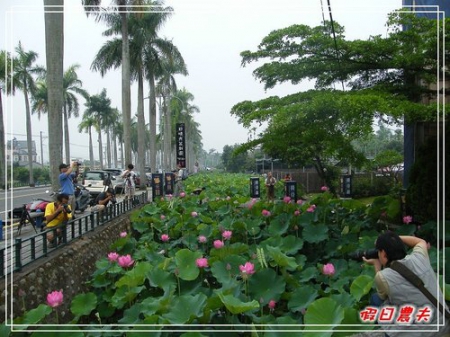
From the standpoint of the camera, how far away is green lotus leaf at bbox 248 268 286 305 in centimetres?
278

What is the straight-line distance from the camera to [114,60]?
593 inches

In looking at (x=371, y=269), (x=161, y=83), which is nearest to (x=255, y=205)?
(x=371, y=269)

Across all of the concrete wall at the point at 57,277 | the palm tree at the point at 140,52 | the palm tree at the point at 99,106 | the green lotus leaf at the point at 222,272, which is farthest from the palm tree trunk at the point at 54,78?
the palm tree at the point at 99,106

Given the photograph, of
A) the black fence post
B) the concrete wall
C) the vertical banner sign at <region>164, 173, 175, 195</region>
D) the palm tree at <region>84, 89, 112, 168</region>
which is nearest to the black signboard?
the vertical banner sign at <region>164, 173, 175, 195</region>

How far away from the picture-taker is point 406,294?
1.74m

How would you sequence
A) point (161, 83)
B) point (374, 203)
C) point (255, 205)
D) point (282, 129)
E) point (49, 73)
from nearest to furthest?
point (282, 129)
point (374, 203)
point (255, 205)
point (49, 73)
point (161, 83)

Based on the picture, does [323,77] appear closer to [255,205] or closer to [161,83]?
[255,205]

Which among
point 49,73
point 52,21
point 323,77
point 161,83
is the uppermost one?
point 161,83

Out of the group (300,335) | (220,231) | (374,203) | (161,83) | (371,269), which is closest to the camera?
(300,335)

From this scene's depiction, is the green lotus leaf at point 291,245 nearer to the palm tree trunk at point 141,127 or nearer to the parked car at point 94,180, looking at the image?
the parked car at point 94,180

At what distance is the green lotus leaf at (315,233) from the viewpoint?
3980 mm

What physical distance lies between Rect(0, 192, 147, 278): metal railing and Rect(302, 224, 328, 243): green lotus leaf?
2.25m

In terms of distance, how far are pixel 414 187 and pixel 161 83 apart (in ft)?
38.4

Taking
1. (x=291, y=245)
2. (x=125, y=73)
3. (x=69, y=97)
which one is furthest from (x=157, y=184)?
(x=69, y=97)
